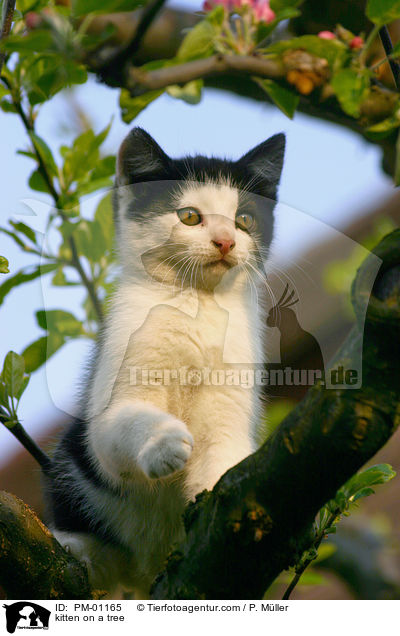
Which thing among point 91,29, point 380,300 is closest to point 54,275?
point 91,29

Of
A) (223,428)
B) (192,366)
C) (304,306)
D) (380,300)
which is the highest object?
(380,300)

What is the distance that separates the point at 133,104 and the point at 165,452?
0.79 m

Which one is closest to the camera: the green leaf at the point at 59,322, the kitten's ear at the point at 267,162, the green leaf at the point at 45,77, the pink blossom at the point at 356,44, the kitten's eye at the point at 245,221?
the pink blossom at the point at 356,44

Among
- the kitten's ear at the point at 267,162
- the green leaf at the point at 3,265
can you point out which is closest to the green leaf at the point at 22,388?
the green leaf at the point at 3,265

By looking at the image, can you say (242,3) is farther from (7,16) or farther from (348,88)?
(7,16)

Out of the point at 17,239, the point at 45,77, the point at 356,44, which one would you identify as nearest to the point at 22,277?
the point at 17,239

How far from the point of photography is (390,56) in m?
1.23

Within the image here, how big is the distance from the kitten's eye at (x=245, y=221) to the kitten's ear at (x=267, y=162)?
20cm

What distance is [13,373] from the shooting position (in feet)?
5.60

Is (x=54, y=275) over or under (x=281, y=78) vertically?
under

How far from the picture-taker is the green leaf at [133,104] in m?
1.23

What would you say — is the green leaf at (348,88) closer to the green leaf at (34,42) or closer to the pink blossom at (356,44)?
the pink blossom at (356,44)

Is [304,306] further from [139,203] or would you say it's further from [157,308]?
[139,203]

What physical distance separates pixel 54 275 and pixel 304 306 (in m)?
0.80
